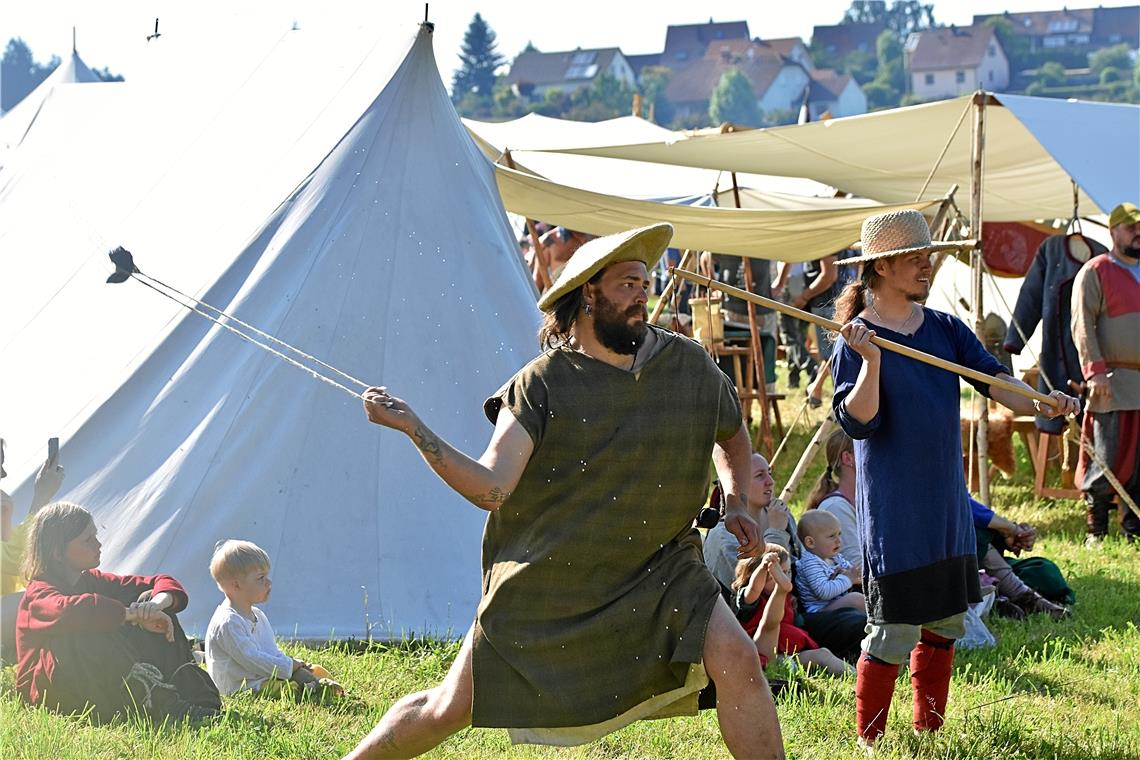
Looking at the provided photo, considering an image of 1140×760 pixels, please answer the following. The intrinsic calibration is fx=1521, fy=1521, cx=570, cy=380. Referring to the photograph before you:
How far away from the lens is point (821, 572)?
5500 mm

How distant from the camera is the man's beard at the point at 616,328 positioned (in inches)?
131

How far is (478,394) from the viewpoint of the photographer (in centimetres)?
574

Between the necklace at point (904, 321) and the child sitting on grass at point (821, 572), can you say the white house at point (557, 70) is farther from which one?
the necklace at point (904, 321)

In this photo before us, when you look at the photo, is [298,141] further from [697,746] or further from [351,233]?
[697,746]

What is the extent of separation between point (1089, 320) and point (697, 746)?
415 centimetres

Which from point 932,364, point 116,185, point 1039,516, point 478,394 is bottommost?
point 1039,516

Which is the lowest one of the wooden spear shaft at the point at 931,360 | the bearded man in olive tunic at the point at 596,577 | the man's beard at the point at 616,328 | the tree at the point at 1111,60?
the bearded man in olive tunic at the point at 596,577

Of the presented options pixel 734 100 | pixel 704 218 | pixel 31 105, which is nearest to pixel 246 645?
pixel 704 218

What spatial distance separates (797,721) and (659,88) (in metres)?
96.7

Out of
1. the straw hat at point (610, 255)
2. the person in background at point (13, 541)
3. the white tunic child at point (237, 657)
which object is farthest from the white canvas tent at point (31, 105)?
the straw hat at point (610, 255)

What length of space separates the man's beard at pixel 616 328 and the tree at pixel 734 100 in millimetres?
92062

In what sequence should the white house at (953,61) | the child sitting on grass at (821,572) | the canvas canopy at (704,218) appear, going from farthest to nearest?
the white house at (953,61)
the canvas canopy at (704,218)
the child sitting on grass at (821,572)

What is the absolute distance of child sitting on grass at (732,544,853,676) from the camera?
4.62 m

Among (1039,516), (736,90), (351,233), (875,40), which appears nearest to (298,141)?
(351,233)
